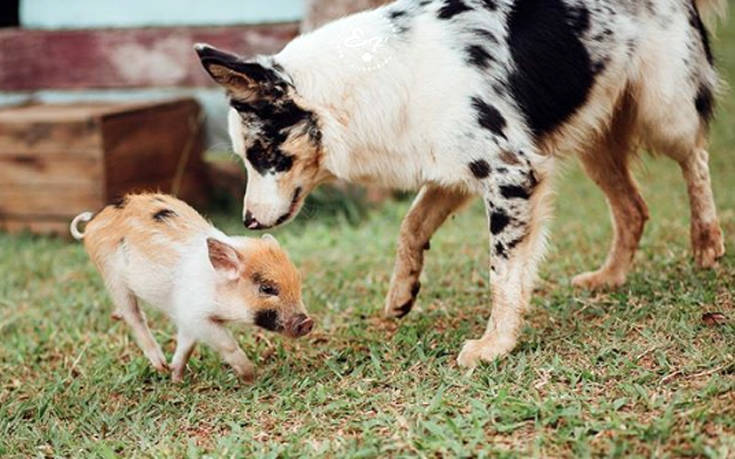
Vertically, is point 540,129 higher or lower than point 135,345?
higher

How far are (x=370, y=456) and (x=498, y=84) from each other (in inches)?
61.9

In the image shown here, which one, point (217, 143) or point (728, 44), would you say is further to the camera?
point (728, 44)

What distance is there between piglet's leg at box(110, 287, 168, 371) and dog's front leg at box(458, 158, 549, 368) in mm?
1256

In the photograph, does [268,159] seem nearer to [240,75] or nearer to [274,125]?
[274,125]

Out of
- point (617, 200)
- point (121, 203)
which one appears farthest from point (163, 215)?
Answer: point (617, 200)

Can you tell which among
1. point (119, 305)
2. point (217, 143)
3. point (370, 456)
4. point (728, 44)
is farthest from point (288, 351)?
point (728, 44)

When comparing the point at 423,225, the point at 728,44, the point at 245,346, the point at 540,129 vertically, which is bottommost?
the point at 728,44

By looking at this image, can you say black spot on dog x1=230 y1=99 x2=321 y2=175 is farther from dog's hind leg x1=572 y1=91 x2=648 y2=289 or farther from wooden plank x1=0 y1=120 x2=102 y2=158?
wooden plank x1=0 y1=120 x2=102 y2=158

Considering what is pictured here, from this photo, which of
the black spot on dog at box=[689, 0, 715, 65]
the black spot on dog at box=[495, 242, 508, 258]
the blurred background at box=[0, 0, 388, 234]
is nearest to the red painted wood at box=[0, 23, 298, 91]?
the blurred background at box=[0, 0, 388, 234]

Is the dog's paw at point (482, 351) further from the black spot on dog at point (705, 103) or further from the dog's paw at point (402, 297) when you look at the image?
the black spot on dog at point (705, 103)

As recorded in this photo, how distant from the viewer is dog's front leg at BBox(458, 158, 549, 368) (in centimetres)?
376

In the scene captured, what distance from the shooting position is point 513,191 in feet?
12.4

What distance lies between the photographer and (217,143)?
7.72 meters

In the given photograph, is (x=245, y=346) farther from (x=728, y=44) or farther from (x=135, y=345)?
(x=728, y=44)
